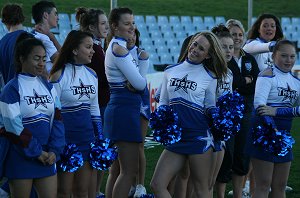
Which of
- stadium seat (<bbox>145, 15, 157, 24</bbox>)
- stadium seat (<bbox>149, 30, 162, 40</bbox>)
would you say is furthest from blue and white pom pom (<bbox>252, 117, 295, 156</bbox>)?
stadium seat (<bbox>145, 15, 157, 24</bbox>)

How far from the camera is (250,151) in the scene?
5.45m

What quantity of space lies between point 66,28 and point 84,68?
1561cm

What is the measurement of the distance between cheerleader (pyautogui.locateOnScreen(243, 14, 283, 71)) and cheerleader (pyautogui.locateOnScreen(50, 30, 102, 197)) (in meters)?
2.05

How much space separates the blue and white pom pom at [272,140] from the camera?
523 cm

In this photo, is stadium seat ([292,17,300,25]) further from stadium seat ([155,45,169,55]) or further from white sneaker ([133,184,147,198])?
white sneaker ([133,184,147,198])

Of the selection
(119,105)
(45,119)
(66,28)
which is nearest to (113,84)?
(119,105)

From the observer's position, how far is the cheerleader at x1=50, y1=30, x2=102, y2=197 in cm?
496

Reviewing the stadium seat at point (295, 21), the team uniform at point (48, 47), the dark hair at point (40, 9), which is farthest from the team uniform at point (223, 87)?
the stadium seat at point (295, 21)

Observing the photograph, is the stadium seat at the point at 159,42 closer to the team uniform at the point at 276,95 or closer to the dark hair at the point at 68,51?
the team uniform at the point at 276,95

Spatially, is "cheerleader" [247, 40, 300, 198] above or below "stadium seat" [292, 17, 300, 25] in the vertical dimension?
below

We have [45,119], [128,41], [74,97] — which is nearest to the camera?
[45,119]

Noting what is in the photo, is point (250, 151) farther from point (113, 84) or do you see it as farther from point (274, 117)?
point (113, 84)

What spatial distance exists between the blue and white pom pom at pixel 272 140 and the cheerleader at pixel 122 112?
956 mm

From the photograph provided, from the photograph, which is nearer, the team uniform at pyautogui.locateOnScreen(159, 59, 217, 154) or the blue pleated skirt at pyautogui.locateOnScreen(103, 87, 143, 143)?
the team uniform at pyautogui.locateOnScreen(159, 59, 217, 154)
